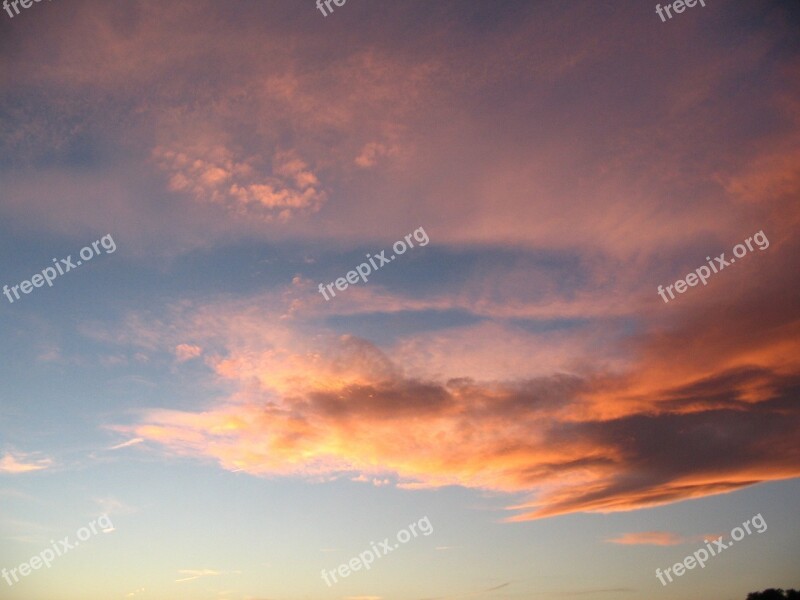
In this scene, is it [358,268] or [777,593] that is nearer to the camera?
[358,268]

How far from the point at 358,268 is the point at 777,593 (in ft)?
579

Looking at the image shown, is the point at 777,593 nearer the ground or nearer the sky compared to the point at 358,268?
nearer the ground

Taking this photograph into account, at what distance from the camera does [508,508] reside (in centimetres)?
7681

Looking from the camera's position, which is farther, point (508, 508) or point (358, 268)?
point (508, 508)

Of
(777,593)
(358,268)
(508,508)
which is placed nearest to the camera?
(358,268)

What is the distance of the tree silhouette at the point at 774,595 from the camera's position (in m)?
144

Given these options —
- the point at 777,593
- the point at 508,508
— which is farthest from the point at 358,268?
the point at 777,593

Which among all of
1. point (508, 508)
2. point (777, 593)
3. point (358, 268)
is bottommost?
point (777, 593)

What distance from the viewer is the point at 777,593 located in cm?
14712

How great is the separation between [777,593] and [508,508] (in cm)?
12965

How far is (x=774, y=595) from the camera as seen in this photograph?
147m

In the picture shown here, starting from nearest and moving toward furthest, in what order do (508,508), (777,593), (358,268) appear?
(358,268) → (508,508) → (777,593)

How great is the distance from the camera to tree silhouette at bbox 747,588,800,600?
144500 millimetres

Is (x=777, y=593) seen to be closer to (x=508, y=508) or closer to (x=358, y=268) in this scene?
(x=508, y=508)
